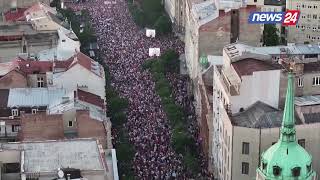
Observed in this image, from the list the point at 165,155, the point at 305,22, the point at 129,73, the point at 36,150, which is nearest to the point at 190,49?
the point at 129,73

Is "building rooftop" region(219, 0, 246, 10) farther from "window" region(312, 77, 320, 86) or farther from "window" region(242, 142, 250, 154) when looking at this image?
"window" region(242, 142, 250, 154)

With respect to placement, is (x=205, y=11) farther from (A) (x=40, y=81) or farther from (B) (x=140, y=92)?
(A) (x=40, y=81)

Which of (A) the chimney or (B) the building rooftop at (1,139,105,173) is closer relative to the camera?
(B) the building rooftop at (1,139,105,173)

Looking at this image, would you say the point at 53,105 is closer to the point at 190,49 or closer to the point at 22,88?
the point at 22,88

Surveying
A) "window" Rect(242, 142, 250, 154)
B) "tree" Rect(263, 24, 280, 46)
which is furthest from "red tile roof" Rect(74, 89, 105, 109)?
"tree" Rect(263, 24, 280, 46)

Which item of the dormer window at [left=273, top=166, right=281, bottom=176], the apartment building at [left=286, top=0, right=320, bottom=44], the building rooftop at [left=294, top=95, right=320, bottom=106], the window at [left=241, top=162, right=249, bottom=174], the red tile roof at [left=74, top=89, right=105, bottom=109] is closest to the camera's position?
the dormer window at [left=273, top=166, right=281, bottom=176]

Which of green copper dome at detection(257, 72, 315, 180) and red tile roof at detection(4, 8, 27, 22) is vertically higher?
red tile roof at detection(4, 8, 27, 22)

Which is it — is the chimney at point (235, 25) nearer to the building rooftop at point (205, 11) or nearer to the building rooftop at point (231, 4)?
the building rooftop at point (231, 4)

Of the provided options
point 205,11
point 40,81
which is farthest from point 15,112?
point 205,11
